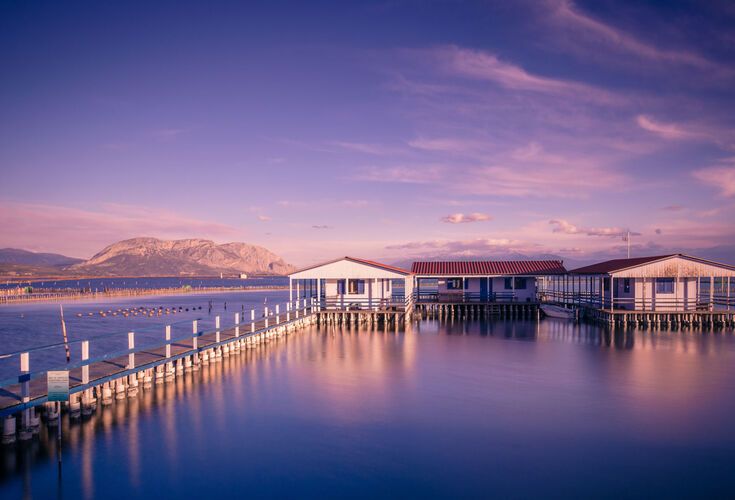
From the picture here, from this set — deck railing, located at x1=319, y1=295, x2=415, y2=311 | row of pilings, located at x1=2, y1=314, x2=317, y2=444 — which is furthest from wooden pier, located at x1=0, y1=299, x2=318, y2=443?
deck railing, located at x1=319, y1=295, x2=415, y2=311

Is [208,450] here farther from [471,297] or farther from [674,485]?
[471,297]

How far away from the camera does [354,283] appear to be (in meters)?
40.9

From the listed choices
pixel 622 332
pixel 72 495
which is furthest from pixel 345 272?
pixel 72 495

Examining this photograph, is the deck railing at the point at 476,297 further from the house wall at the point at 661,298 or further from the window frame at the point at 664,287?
the window frame at the point at 664,287

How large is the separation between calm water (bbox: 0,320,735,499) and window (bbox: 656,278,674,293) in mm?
14518

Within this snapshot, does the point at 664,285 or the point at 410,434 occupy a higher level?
the point at 664,285

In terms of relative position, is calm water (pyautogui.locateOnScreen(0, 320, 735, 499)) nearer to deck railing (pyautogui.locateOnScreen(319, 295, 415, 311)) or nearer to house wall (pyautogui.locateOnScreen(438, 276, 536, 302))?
deck railing (pyautogui.locateOnScreen(319, 295, 415, 311))

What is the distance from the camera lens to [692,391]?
18672mm

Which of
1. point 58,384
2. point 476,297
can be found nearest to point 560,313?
point 476,297

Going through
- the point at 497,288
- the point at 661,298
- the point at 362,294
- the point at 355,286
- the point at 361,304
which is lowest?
the point at 361,304

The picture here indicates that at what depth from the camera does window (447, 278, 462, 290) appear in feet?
155

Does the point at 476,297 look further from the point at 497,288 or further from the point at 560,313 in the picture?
the point at 560,313

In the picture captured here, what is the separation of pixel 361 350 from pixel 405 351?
2380mm

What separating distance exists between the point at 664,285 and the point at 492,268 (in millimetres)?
13425
